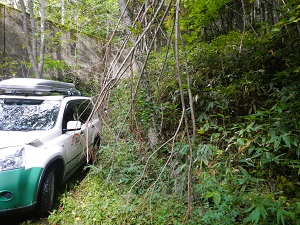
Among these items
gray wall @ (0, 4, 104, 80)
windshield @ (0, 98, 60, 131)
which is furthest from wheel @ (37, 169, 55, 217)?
gray wall @ (0, 4, 104, 80)

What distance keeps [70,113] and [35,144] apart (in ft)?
3.62

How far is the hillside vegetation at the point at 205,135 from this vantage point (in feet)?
6.10

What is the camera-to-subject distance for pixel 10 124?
314 cm

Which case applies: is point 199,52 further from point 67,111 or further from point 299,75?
point 67,111

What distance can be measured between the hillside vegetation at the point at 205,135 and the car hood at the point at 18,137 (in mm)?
856

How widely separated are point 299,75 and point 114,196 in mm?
3041

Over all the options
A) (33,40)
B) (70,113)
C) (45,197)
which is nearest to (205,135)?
(70,113)

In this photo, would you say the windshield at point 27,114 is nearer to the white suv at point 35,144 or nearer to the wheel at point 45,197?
the white suv at point 35,144

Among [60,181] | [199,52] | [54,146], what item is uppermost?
[199,52]

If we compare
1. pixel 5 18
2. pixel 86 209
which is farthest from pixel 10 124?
pixel 5 18

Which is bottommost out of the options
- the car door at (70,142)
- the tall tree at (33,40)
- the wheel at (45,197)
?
the wheel at (45,197)

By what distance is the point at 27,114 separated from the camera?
333 cm

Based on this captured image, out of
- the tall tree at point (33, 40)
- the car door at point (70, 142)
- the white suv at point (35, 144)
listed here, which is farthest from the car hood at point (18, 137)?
the tall tree at point (33, 40)

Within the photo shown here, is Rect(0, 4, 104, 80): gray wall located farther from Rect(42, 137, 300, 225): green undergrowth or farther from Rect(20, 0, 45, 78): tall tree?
Rect(42, 137, 300, 225): green undergrowth
